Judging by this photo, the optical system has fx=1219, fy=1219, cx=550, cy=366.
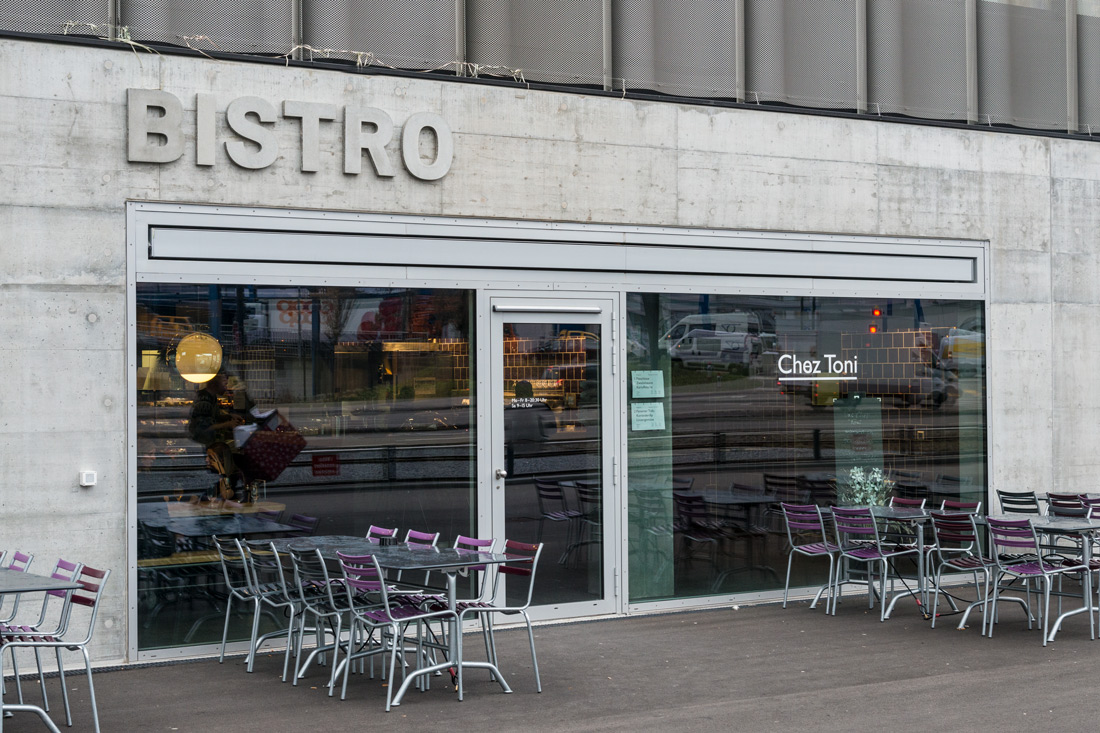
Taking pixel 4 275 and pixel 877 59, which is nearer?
pixel 4 275

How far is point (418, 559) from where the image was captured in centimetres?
719

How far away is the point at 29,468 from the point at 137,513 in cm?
73

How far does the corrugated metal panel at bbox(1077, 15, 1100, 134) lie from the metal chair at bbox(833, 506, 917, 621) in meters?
4.80

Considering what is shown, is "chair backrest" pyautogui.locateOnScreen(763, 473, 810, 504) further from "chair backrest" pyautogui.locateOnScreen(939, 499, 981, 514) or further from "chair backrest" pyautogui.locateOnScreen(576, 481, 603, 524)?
"chair backrest" pyautogui.locateOnScreen(576, 481, 603, 524)

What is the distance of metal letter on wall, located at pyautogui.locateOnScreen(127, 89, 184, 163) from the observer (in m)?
8.02

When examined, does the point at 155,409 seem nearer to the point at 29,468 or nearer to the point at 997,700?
the point at 29,468

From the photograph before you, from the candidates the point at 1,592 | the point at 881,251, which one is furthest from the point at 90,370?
the point at 881,251

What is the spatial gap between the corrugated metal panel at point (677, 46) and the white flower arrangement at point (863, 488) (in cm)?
347

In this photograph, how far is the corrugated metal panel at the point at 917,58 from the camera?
1088 cm

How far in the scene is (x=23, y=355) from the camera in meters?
7.80

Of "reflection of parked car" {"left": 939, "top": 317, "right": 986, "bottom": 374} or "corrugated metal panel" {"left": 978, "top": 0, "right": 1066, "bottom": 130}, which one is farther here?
"corrugated metal panel" {"left": 978, "top": 0, "right": 1066, "bottom": 130}

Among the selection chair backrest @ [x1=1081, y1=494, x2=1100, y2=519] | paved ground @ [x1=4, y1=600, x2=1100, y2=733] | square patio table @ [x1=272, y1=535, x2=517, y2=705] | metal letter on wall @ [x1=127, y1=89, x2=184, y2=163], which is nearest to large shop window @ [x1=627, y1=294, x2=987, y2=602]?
chair backrest @ [x1=1081, y1=494, x2=1100, y2=519]

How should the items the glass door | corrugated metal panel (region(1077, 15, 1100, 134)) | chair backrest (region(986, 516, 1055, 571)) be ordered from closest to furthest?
chair backrest (region(986, 516, 1055, 571)), the glass door, corrugated metal panel (region(1077, 15, 1100, 134))

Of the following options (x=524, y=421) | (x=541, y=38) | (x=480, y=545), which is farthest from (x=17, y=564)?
(x=541, y=38)
